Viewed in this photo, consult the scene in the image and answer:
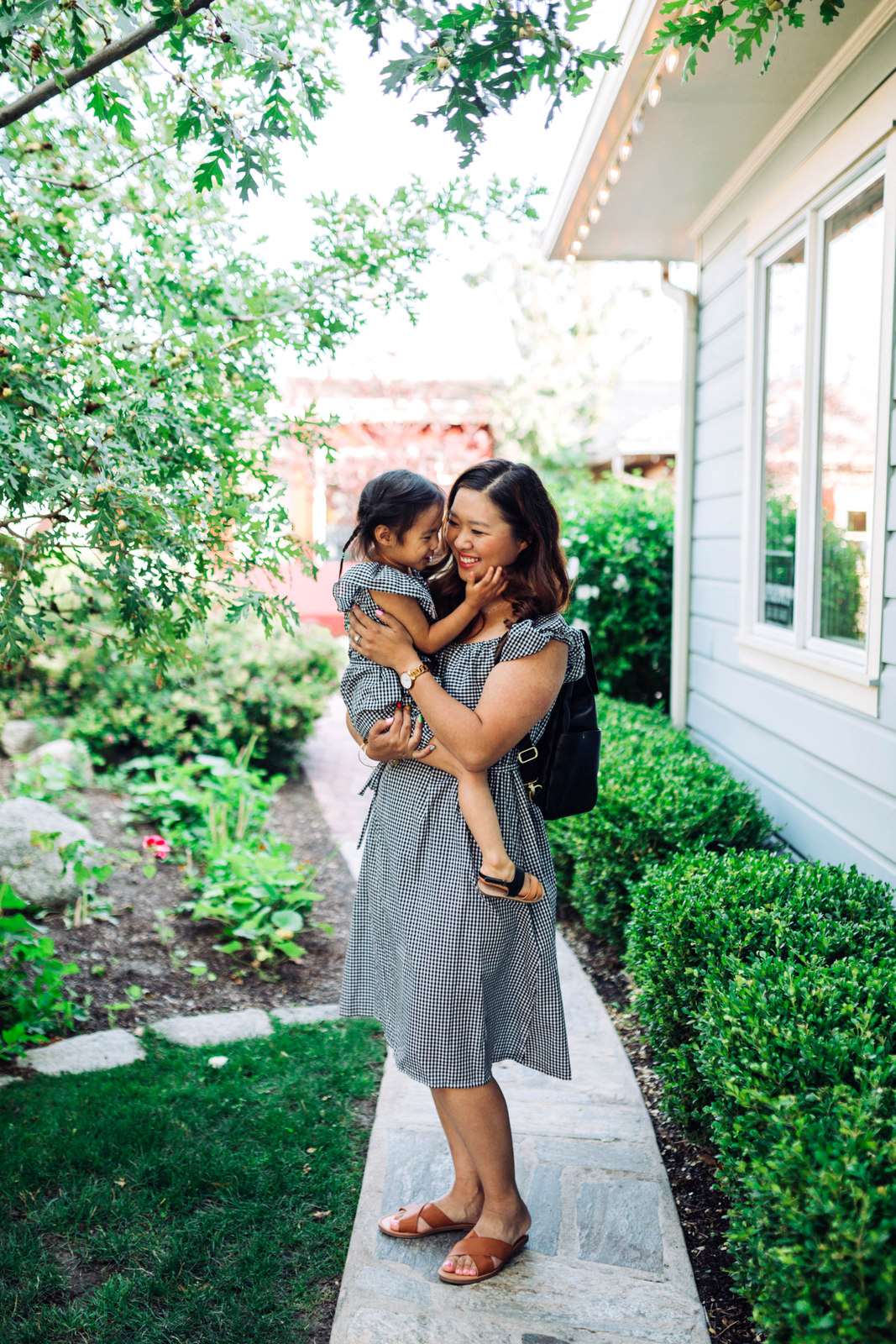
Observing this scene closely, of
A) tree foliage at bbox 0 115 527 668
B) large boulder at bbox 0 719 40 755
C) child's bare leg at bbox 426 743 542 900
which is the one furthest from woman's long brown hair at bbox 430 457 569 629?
large boulder at bbox 0 719 40 755

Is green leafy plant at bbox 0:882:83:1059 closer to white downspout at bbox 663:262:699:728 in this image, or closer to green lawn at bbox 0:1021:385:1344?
green lawn at bbox 0:1021:385:1344

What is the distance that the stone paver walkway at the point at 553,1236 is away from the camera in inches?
78.2

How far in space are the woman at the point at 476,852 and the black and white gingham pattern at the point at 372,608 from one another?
3 cm

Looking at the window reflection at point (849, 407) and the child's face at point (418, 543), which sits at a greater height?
the window reflection at point (849, 407)

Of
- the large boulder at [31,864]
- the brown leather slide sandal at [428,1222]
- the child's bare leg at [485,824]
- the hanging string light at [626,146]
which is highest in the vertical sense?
the hanging string light at [626,146]

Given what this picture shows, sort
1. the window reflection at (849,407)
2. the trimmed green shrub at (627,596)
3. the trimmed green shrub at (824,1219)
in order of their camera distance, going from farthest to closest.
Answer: the trimmed green shrub at (627,596), the window reflection at (849,407), the trimmed green shrub at (824,1219)

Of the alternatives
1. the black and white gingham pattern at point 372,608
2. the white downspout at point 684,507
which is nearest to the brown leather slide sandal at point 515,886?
the black and white gingham pattern at point 372,608

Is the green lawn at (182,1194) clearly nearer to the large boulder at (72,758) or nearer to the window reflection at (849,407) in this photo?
the window reflection at (849,407)

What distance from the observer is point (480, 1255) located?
212cm

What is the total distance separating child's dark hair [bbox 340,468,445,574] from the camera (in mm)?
2061

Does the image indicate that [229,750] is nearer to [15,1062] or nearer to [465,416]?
[15,1062]

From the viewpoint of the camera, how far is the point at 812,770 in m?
3.48

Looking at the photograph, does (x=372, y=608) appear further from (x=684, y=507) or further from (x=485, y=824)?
(x=684, y=507)

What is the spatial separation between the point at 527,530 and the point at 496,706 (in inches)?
15.8
